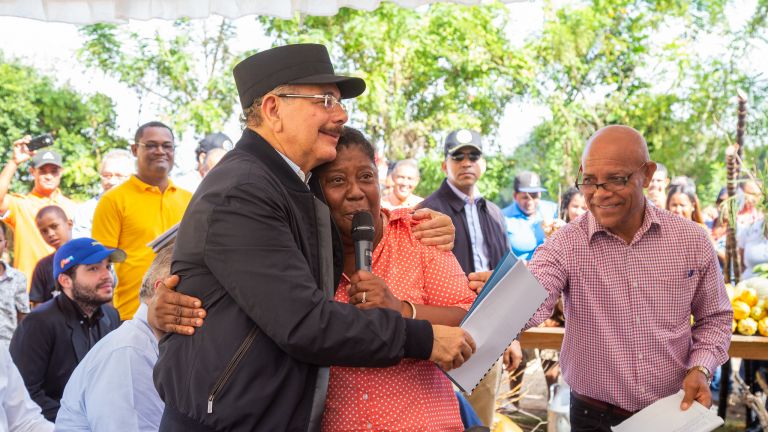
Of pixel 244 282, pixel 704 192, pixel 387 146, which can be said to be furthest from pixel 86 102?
pixel 244 282

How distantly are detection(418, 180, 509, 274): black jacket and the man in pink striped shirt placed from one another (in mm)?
2915

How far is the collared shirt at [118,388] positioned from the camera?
364cm

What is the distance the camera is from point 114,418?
362 centimetres

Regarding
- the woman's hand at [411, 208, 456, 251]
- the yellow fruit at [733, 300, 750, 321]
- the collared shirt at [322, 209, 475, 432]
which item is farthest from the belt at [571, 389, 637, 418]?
the yellow fruit at [733, 300, 750, 321]

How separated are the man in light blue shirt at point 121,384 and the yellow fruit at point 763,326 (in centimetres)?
424

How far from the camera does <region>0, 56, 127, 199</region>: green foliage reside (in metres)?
19.5

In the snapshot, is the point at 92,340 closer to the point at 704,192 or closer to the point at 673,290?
the point at 673,290

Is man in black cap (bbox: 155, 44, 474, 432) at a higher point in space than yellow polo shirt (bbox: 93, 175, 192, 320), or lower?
higher

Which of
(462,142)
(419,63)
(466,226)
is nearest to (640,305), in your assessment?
(466,226)

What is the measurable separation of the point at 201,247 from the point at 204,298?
16 cm

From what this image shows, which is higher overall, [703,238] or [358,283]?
[358,283]

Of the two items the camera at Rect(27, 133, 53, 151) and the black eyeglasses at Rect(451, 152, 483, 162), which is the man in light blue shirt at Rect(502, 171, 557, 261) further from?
the camera at Rect(27, 133, 53, 151)

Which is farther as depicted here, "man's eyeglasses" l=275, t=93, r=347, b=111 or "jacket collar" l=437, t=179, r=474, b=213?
"jacket collar" l=437, t=179, r=474, b=213

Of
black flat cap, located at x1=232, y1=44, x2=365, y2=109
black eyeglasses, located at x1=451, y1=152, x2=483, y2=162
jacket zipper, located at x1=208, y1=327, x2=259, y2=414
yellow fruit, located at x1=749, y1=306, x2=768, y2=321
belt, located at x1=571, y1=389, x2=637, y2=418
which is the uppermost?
black flat cap, located at x1=232, y1=44, x2=365, y2=109
